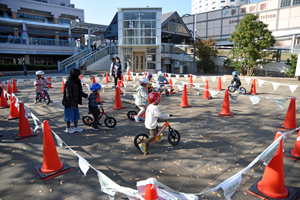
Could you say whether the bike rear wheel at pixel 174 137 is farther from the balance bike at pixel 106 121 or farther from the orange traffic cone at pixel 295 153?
the orange traffic cone at pixel 295 153

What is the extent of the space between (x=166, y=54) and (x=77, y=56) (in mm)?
14235

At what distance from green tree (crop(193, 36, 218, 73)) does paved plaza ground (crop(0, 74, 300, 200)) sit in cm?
2058

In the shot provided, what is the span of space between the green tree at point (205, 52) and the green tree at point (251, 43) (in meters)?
4.55

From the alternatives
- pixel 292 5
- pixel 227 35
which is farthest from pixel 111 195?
pixel 227 35

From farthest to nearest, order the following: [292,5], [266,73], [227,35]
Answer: [227,35] → [292,5] → [266,73]

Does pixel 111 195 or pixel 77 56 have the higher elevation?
pixel 77 56

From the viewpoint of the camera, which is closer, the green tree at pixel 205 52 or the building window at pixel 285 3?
the green tree at pixel 205 52

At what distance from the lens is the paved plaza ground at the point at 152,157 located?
11.2 ft

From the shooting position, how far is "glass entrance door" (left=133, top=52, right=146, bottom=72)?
26.7 m

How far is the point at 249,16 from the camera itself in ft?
68.4

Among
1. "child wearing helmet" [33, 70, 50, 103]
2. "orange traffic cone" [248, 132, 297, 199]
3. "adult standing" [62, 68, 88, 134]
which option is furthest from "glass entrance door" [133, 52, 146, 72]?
"orange traffic cone" [248, 132, 297, 199]

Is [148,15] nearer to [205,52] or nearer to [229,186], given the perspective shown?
[205,52]

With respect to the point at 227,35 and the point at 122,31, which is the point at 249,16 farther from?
the point at 227,35

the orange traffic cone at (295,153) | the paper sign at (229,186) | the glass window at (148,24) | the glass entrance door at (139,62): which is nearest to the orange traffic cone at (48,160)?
the paper sign at (229,186)
